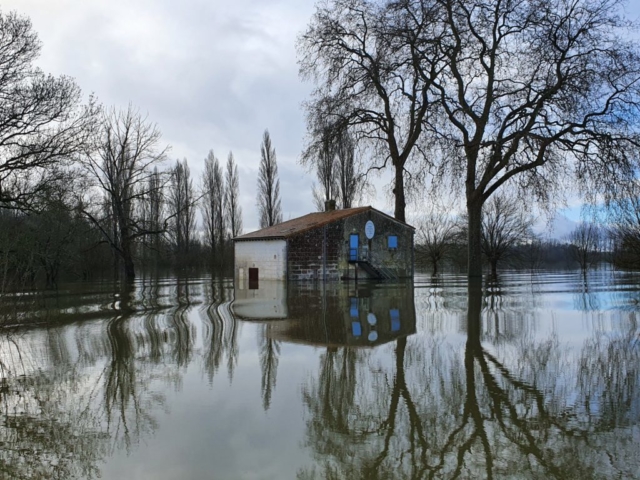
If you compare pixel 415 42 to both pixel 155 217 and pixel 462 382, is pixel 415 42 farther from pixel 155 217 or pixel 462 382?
pixel 155 217

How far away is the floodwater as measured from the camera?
14.1 feet

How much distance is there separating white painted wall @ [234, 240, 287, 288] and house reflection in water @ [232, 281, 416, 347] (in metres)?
10.3

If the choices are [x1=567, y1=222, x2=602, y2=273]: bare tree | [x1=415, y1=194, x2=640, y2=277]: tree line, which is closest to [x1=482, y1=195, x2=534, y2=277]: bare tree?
[x1=415, y1=194, x2=640, y2=277]: tree line

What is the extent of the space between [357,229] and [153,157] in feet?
56.5

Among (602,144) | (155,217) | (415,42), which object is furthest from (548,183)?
(155,217)

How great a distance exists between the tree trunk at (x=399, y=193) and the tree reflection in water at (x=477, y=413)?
2214 cm

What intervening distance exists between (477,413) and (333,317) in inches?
301

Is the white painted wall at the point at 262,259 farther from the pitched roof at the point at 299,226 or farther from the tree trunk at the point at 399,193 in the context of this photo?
the tree trunk at the point at 399,193

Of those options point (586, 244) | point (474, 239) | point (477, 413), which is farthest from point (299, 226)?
point (586, 244)

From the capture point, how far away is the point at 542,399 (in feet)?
18.9

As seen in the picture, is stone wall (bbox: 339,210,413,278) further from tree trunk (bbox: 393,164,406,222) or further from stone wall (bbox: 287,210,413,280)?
tree trunk (bbox: 393,164,406,222)

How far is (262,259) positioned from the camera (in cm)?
3106

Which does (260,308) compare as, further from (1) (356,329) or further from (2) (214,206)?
(2) (214,206)

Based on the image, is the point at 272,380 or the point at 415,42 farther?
the point at 415,42
